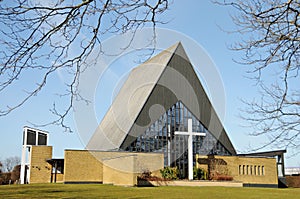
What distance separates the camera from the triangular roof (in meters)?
27.4

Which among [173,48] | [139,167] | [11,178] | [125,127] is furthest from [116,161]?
[11,178]

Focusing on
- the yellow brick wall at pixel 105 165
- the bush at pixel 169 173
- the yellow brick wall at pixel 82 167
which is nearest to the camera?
the yellow brick wall at pixel 105 165

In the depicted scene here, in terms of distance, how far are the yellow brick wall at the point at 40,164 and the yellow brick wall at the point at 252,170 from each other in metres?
12.4

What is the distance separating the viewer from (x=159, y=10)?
4.37 m

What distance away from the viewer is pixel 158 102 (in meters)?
28.7

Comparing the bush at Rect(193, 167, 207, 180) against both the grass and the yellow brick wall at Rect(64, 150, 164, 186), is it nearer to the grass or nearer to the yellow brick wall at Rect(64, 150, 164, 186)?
the yellow brick wall at Rect(64, 150, 164, 186)

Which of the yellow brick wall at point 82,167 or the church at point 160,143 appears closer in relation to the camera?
the church at point 160,143

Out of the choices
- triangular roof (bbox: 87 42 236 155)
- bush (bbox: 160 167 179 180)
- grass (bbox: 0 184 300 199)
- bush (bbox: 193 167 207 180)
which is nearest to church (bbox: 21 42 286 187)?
triangular roof (bbox: 87 42 236 155)

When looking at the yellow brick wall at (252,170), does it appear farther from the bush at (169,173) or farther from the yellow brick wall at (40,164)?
the yellow brick wall at (40,164)

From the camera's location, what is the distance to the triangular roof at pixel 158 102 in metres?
27.4

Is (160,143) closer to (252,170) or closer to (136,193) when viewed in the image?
(252,170)

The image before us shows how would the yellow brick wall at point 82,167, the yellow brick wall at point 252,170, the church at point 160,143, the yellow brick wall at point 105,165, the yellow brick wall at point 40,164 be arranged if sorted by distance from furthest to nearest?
the yellow brick wall at point 40,164 < the yellow brick wall at point 252,170 < the yellow brick wall at point 82,167 < the church at point 160,143 < the yellow brick wall at point 105,165

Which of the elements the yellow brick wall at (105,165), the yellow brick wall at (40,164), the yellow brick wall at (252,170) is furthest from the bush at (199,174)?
the yellow brick wall at (40,164)

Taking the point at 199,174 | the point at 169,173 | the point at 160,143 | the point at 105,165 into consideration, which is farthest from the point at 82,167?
the point at 199,174
